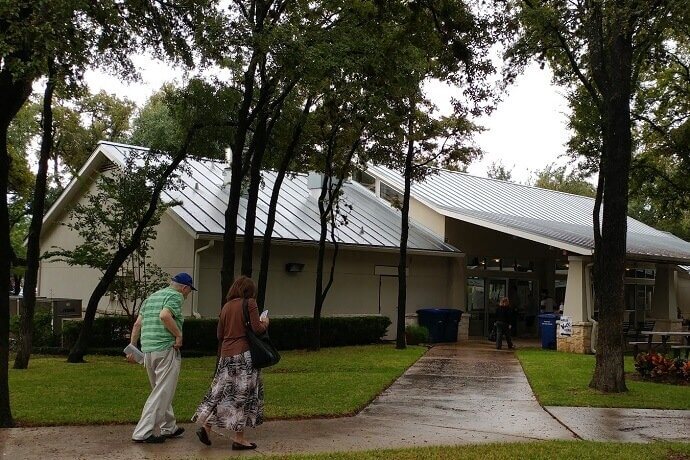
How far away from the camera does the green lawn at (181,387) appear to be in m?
9.43

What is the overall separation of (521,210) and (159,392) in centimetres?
2382

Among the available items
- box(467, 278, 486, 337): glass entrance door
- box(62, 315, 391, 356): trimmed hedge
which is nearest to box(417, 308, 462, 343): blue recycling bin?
box(62, 315, 391, 356): trimmed hedge

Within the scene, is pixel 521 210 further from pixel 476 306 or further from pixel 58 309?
pixel 58 309

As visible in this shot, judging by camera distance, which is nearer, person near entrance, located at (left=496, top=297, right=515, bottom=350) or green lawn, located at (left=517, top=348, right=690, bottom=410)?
green lawn, located at (left=517, top=348, right=690, bottom=410)

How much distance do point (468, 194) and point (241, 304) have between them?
2271 cm

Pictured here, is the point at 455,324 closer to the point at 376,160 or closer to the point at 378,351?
the point at 378,351

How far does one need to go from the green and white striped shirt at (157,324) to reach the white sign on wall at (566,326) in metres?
15.1

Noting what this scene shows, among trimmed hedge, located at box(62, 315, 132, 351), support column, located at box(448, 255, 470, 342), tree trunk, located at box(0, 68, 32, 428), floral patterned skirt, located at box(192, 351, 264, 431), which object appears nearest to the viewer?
floral patterned skirt, located at box(192, 351, 264, 431)

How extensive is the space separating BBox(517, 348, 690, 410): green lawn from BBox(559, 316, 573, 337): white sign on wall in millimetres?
3092

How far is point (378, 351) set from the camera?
1983 cm

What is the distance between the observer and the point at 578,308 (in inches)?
811

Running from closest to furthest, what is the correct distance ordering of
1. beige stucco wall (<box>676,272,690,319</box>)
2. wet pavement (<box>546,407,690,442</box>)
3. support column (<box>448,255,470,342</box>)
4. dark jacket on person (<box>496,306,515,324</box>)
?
wet pavement (<box>546,407,690,442</box>), dark jacket on person (<box>496,306,515,324</box>), support column (<box>448,255,470,342</box>), beige stucco wall (<box>676,272,690,319</box>)

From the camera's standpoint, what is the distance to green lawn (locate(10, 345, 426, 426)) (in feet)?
30.9

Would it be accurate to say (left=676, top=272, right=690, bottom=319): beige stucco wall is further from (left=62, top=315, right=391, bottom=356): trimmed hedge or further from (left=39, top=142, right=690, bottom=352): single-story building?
(left=62, top=315, right=391, bottom=356): trimmed hedge
